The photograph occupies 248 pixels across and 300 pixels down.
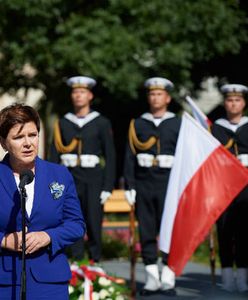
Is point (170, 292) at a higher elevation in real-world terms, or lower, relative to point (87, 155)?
lower

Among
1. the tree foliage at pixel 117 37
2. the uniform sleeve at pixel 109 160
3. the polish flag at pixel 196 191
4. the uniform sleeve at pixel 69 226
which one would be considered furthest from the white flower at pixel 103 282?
the tree foliage at pixel 117 37

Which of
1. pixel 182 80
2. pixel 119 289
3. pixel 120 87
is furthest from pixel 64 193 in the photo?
pixel 182 80

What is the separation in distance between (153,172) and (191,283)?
1.63 meters

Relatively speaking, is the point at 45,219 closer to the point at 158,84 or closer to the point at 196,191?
Answer: the point at 196,191

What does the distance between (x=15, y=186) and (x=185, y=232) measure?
3908 mm

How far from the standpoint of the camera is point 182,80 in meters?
23.0

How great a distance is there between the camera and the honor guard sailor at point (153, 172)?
10.5m

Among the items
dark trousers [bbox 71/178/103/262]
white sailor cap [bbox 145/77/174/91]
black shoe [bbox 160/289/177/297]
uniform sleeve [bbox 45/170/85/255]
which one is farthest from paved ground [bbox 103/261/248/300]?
uniform sleeve [bbox 45/170/85/255]

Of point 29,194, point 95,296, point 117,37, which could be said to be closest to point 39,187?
point 29,194

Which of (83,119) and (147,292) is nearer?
(147,292)

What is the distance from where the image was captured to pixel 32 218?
5.65m

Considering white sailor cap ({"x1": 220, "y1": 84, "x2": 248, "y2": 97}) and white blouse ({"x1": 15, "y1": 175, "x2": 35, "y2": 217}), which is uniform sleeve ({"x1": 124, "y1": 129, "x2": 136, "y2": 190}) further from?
white blouse ({"x1": 15, "y1": 175, "x2": 35, "y2": 217})

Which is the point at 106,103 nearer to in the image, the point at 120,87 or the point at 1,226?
the point at 120,87

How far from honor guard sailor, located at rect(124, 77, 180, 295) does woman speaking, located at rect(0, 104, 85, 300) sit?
4.78 metres
